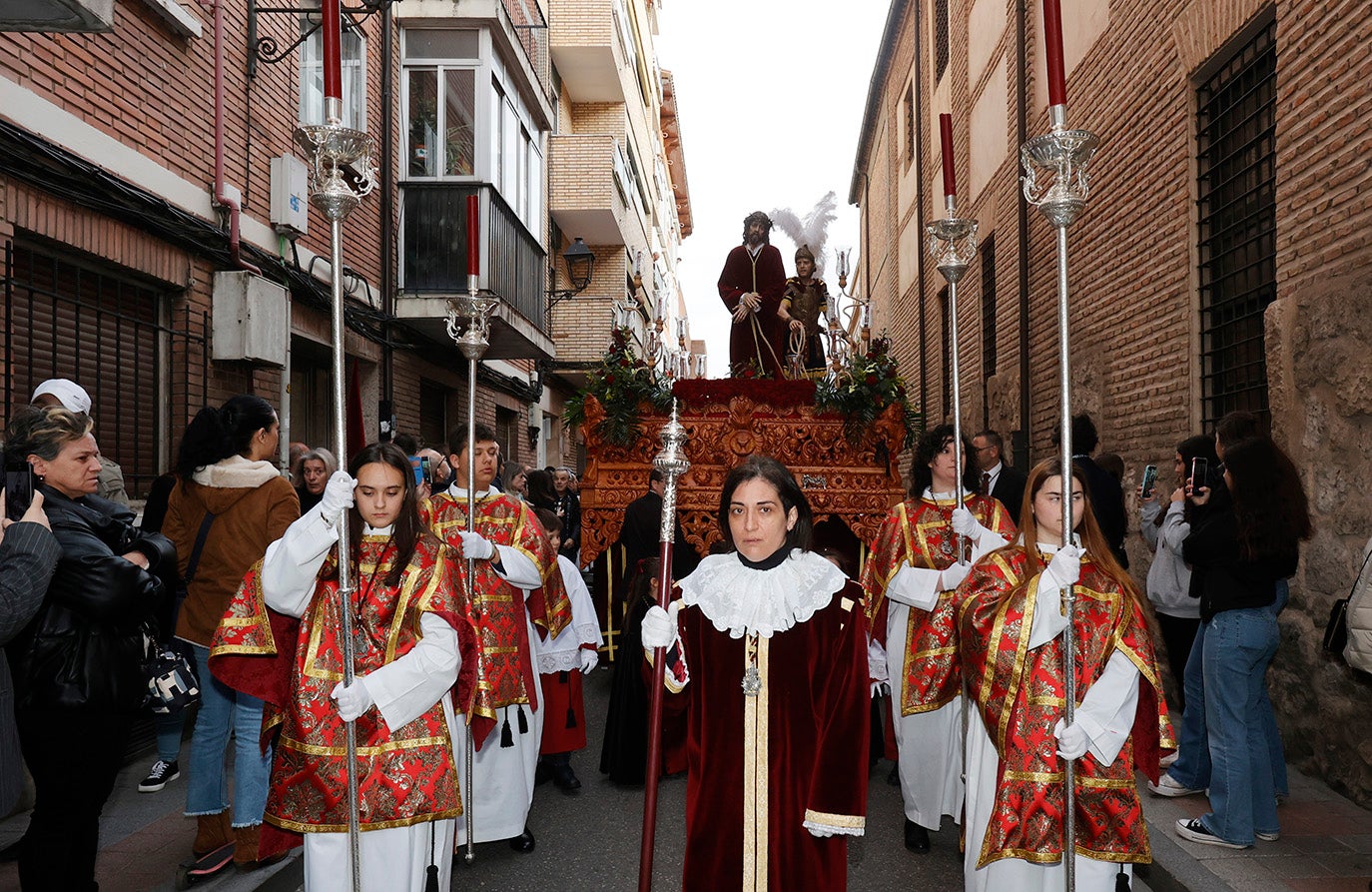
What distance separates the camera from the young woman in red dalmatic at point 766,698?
3082mm

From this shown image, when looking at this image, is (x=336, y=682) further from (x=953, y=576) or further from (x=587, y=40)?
(x=587, y=40)

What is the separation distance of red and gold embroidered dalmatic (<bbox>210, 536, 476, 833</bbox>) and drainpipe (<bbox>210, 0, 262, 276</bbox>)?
18.4 ft

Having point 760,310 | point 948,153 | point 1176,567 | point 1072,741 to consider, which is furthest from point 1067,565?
point 760,310

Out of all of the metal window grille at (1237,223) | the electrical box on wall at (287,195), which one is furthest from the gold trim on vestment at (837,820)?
the electrical box on wall at (287,195)

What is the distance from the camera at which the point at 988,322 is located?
46.6 feet

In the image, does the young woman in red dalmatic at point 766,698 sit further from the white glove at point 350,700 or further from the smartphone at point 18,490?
the smartphone at point 18,490

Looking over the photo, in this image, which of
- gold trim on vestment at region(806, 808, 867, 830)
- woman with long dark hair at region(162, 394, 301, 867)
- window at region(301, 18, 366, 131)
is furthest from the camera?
window at region(301, 18, 366, 131)

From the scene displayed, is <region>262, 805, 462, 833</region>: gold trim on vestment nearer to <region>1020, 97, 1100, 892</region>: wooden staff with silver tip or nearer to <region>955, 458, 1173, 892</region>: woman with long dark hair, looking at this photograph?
<region>955, 458, 1173, 892</region>: woman with long dark hair

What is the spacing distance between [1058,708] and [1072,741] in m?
0.35

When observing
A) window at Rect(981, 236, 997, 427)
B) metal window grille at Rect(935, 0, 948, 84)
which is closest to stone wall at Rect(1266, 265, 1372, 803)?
window at Rect(981, 236, 997, 427)

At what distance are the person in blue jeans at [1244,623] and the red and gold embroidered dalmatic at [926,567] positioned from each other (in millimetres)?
1009

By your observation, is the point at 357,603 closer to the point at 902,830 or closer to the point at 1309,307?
the point at 902,830

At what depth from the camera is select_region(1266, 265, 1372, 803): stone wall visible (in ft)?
17.5

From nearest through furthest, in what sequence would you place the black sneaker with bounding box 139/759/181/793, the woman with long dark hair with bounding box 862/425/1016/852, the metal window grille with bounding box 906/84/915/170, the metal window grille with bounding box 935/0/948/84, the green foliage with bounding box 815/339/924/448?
the woman with long dark hair with bounding box 862/425/1016/852 → the black sneaker with bounding box 139/759/181/793 → the green foliage with bounding box 815/339/924/448 → the metal window grille with bounding box 935/0/948/84 → the metal window grille with bounding box 906/84/915/170
